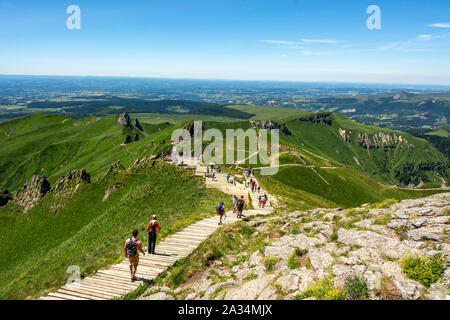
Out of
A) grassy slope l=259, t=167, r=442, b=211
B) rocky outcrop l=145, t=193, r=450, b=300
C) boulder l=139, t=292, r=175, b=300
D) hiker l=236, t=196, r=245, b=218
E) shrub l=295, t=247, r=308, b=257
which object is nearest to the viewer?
rocky outcrop l=145, t=193, r=450, b=300

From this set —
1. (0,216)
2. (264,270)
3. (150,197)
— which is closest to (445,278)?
(264,270)

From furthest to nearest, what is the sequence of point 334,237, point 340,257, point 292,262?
point 334,237
point 292,262
point 340,257

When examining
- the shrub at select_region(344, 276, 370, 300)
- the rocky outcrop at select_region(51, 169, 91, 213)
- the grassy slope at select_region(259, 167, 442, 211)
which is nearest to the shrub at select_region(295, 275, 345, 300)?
the shrub at select_region(344, 276, 370, 300)

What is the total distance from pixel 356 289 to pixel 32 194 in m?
90.1

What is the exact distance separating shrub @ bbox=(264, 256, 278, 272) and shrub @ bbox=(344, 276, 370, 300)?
15.7 ft

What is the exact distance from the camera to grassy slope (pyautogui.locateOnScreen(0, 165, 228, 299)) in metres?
32.5

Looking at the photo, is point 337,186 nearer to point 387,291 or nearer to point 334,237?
point 334,237

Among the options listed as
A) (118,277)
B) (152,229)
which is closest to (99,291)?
(118,277)

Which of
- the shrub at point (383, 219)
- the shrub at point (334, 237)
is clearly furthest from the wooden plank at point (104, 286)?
the shrub at point (383, 219)

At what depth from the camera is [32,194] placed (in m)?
76.8

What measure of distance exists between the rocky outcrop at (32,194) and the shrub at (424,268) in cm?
8319

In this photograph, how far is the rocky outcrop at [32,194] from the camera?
72.9 metres

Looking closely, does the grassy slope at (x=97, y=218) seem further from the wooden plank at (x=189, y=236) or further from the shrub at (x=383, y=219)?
the shrub at (x=383, y=219)

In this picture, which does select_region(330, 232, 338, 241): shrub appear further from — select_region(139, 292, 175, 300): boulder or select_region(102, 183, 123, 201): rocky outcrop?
select_region(102, 183, 123, 201): rocky outcrop
